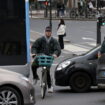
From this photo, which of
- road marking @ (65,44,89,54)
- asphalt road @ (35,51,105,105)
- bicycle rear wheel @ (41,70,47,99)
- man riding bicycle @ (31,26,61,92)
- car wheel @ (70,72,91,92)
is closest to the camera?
asphalt road @ (35,51,105,105)

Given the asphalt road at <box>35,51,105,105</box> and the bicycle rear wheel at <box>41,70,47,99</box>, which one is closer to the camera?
the asphalt road at <box>35,51,105,105</box>

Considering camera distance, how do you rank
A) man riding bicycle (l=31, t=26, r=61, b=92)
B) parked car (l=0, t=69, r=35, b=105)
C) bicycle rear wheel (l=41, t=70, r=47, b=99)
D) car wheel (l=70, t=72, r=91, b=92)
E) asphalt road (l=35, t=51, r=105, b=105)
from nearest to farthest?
parked car (l=0, t=69, r=35, b=105), asphalt road (l=35, t=51, r=105, b=105), bicycle rear wheel (l=41, t=70, r=47, b=99), man riding bicycle (l=31, t=26, r=61, b=92), car wheel (l=70, t=72, r=91, b=92)

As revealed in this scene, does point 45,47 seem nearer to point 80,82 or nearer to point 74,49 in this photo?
point 80,82

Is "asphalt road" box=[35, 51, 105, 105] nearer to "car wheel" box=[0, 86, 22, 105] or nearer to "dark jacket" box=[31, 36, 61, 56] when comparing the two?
"dark jacket" box=[31, 36, 61, 56]

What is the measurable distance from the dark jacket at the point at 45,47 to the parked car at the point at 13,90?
10.7 ft

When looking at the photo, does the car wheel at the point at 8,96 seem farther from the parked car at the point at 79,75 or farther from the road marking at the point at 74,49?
the road marking at the point at 74,49

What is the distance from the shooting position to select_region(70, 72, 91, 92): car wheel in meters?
14.0

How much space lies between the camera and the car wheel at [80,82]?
14.0 metres

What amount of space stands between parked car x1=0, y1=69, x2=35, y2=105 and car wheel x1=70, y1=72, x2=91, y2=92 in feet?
13.1

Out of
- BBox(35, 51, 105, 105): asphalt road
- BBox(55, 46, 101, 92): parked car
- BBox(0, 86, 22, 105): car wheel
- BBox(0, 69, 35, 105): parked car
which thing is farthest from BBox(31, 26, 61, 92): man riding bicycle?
BBox(0, 86, 22, 105): car wheel

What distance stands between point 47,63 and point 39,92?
135 centimetres

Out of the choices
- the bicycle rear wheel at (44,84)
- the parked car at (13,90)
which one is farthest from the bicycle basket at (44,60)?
the parked car at (13,90)

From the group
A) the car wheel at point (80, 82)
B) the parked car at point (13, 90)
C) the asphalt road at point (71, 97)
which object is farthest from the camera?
the car wheel at point (80, 82)

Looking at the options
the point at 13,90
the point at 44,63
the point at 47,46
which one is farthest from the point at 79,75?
the point at 13,90
